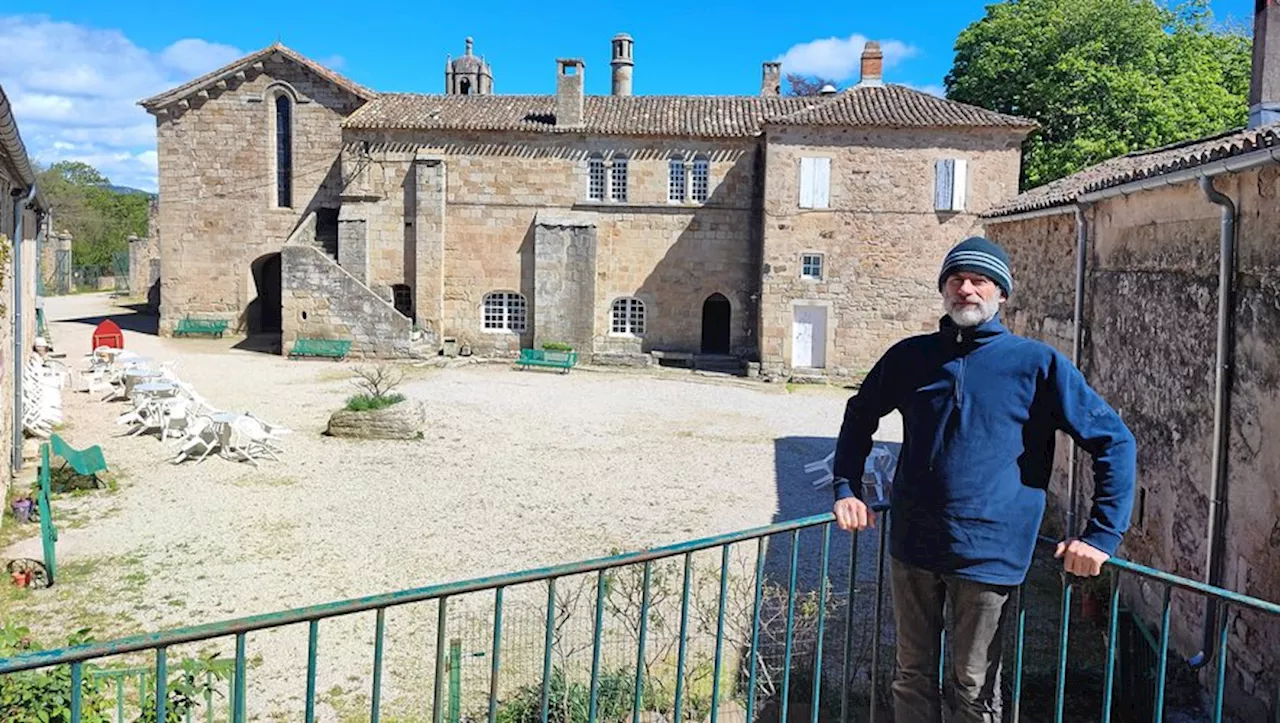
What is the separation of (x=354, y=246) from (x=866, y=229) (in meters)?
14.2

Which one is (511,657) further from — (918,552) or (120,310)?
(120,310)

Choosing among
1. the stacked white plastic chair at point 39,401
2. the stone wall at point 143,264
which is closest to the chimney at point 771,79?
the stacked white plastic chair at point 39,401

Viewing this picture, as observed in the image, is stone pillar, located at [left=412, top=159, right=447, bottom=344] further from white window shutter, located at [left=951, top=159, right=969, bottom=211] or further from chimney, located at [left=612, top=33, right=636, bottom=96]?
white window shutter, located at [left=951, top=159, right=969, bottom=211]

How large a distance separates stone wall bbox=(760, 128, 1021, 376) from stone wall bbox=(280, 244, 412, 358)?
9915 mm

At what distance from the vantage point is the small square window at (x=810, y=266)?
26.2 metres

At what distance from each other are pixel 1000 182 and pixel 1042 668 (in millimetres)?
20468

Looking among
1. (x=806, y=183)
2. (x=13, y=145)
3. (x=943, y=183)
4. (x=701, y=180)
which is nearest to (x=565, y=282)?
(x=701, y=180)

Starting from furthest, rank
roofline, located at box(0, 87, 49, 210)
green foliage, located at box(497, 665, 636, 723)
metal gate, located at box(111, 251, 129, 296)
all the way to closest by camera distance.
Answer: metal gate, located at box(111, 251, 129, 296)
roofline, located at box(0, 87, 49, 210)
green foliage, located at box(497, 665, 636, 723)

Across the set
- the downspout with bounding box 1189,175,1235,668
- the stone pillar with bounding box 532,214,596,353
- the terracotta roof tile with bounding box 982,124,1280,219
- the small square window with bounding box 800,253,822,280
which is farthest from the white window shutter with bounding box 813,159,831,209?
the downspout with bounding box 1189,175,1235,668

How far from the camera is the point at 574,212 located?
2788 cm

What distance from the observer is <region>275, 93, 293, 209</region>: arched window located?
29.2 m

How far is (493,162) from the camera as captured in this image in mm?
27812

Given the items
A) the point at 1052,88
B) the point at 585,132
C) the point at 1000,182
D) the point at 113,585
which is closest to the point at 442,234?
the point at 585,132

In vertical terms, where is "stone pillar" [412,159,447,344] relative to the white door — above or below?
above
